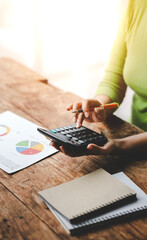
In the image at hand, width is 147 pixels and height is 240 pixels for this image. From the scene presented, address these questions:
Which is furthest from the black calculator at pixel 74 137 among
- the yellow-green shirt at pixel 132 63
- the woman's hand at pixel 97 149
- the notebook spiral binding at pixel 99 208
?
the yellow-green shirt at pixel 132 63

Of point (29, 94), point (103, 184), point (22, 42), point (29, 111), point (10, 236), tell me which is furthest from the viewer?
point (22, 42)

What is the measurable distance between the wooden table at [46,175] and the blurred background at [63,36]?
0.88m

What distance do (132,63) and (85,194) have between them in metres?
0.64

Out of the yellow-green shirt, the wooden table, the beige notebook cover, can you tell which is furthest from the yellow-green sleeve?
the beige notebook cover

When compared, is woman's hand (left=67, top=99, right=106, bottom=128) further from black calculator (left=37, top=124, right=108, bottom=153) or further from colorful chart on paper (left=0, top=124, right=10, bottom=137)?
colorful chart on paper (left=0, top=124, right=10, bottom=137)

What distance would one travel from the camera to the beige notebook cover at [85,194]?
1.74 ft

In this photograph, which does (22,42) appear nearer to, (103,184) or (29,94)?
(29,94)

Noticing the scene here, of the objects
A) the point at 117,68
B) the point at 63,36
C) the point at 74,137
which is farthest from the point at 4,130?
the point at 63,36

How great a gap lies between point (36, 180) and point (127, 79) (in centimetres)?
61

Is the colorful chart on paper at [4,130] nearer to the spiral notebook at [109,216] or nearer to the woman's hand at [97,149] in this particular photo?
the woman's hand at [97,149]

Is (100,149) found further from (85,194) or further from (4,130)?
(4,130)

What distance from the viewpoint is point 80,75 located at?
94.0 inches

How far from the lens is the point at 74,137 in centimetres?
73

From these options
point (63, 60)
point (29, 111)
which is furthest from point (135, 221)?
point (63, 60)
